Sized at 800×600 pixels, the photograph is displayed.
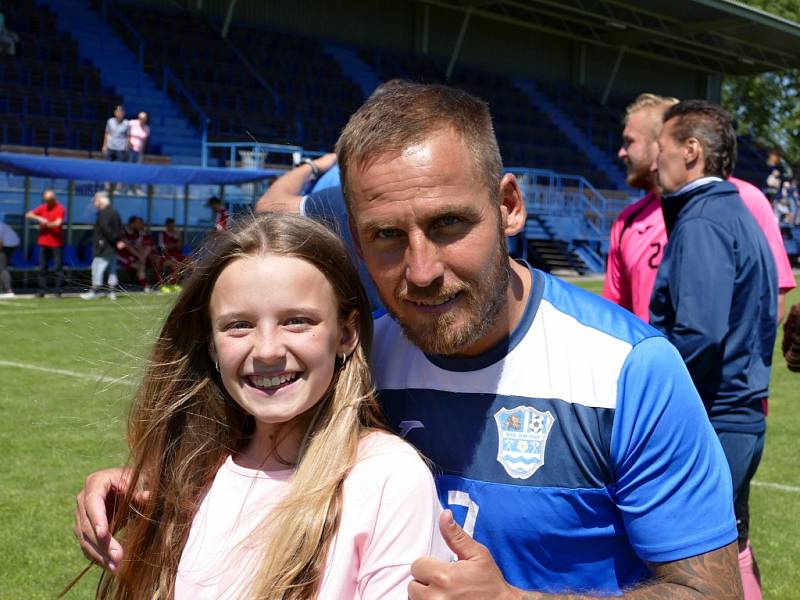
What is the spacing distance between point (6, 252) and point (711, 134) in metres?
15.9

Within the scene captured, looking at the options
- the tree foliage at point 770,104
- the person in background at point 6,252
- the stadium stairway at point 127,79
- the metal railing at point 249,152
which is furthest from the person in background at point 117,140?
the tree foliage at point 770,104

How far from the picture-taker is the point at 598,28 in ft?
129

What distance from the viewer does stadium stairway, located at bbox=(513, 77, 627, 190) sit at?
38.3 m

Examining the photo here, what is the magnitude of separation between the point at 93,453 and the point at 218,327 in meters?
5.09

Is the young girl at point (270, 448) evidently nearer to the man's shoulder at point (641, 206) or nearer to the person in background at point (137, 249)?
the man's shoulder at point (641, 206)

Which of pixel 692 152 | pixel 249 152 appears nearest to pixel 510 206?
pixel 692 152

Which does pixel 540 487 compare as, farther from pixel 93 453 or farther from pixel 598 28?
pixel 598 28

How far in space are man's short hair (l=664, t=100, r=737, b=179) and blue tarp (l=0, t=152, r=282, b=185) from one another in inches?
536

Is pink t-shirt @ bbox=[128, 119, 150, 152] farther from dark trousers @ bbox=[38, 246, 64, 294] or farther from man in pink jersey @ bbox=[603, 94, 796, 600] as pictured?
man in pink jersey @ bbox=[603, 94, 796, 600]

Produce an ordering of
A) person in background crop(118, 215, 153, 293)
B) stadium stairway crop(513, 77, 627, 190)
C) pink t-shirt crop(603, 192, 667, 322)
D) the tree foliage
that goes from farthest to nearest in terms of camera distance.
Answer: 1. the tree foliage
2. stadium stairway crop(513, 77, 627, 190)
3. person in background crop(118, 215, 153, 293)
4. pink t-shirt crop(603, 192, 667, 322)

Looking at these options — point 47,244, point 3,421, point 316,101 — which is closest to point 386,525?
point 3,421

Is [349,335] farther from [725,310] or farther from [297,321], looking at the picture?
[725,310]

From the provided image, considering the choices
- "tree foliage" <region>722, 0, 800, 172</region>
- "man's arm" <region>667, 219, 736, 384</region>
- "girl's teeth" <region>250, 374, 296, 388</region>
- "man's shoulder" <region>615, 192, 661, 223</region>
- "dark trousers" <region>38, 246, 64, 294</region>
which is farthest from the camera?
"tree foliage" <region>722, 0, 800, 172</region>

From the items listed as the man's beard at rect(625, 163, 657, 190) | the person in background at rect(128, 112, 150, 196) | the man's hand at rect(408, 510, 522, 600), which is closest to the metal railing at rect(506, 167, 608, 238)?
the person in background at rect(128, 112, 150, 196)
